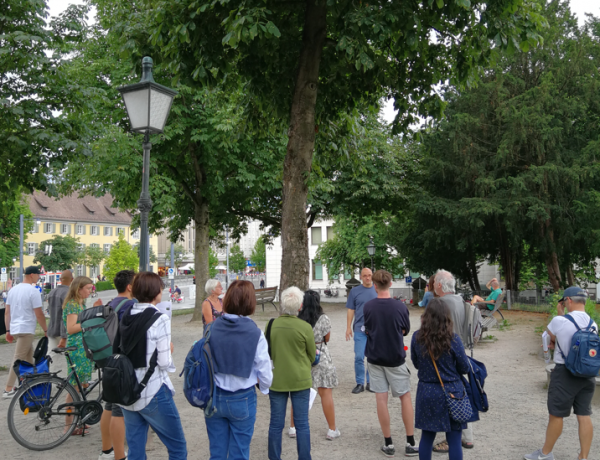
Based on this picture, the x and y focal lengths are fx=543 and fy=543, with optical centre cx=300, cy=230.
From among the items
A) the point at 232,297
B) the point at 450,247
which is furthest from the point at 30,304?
the point at 450,247

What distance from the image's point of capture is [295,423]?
504cm

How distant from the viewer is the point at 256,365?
4.35 meters

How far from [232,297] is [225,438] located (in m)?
1.10

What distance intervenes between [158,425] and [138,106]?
4.34 meters

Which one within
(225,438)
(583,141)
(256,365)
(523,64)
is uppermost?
(523,64)

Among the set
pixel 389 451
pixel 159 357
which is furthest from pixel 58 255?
pixel 159 357

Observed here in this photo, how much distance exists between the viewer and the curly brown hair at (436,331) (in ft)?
14.8

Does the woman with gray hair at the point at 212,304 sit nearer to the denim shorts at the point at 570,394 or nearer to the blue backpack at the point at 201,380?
the blue backpack at the point at 201,380

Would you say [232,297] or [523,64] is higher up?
[523,64]

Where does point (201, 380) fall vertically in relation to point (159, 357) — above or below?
below

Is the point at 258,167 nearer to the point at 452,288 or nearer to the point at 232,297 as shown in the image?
the point at 452,288

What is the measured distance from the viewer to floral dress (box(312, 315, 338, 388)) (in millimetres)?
5879

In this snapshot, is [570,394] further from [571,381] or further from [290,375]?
[290,375]

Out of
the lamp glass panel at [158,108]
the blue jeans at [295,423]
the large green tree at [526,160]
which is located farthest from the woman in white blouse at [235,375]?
the large green tree at [526,160]
